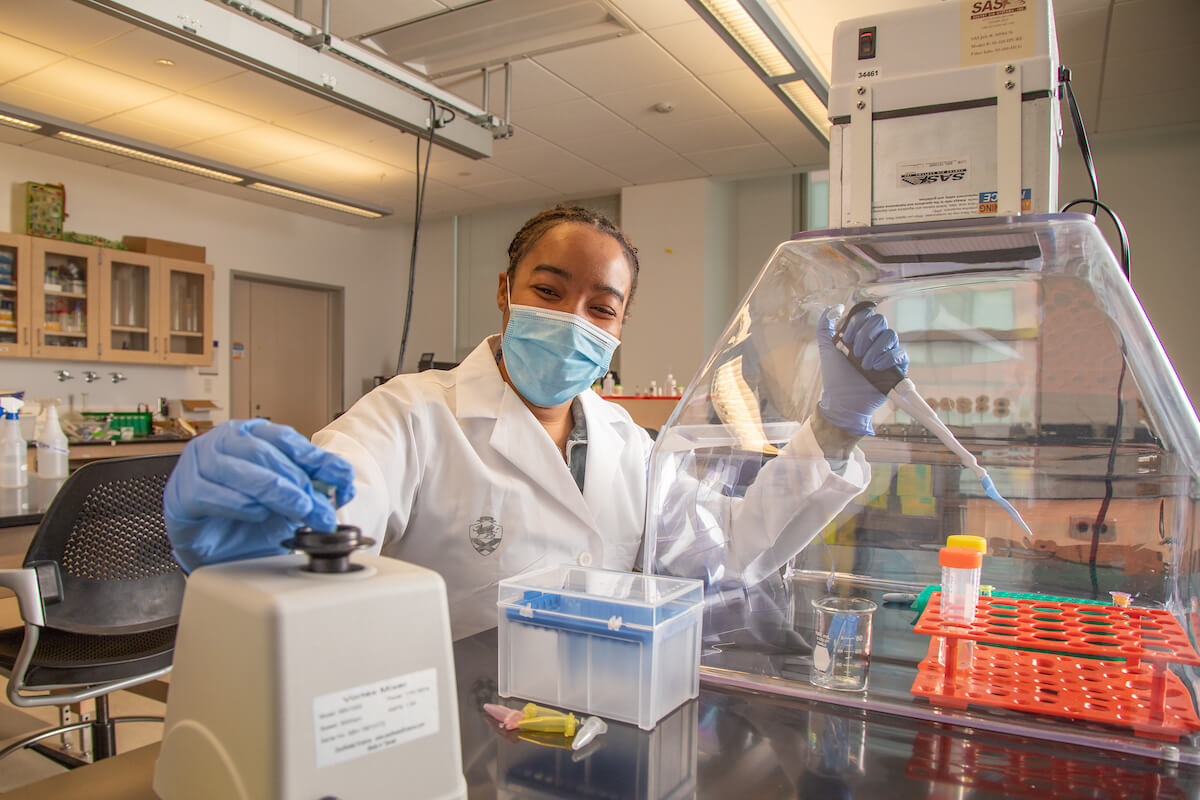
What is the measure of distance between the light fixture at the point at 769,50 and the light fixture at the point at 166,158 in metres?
3.07

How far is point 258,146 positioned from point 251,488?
5.03 metres

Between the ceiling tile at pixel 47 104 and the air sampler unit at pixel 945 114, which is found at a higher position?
the ceiling tile at pixel 47 104

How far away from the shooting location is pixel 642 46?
3564 millimetres

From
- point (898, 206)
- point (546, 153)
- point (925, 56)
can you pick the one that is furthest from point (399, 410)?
point (546, 153)

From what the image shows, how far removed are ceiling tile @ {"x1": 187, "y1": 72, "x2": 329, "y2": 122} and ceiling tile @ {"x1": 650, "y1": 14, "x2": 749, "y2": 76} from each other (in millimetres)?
1849

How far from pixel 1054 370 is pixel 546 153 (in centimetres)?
448

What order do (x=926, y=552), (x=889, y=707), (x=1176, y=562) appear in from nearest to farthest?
(x=889, y=707)
(x=1176, y=562)
(x=926, y=552)

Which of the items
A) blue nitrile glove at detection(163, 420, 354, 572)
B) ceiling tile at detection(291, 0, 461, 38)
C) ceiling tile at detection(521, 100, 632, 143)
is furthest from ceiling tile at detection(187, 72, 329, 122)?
blue nitrile glove at detection(163, 420, 354, 572)

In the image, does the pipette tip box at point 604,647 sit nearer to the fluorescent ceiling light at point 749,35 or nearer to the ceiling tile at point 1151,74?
the fluorescent ceiling light at point 749,35

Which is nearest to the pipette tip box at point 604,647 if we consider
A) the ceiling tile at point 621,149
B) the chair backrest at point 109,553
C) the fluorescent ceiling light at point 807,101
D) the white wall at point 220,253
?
the chair backrest at point 109,553

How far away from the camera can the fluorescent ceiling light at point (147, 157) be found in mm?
4055

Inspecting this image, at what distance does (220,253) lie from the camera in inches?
234

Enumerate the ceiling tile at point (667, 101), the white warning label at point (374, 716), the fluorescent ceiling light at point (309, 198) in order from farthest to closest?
the fluorescent ceiling light at point (309, 198), the ceiling tile at point (667, 101), the white warning label at point (374, 716)

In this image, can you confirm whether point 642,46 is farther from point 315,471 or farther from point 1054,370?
point 315,471
